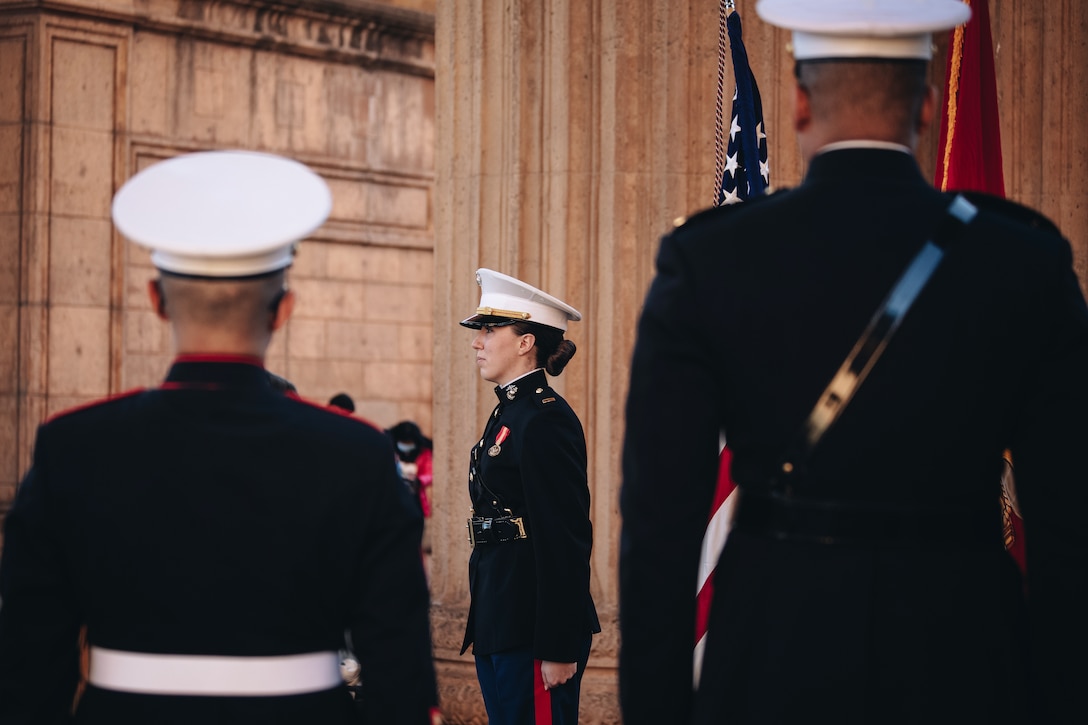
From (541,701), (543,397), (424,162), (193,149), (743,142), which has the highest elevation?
(424,162)

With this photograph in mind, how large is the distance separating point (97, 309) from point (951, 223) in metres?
10.8

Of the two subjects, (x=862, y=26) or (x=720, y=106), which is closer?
(x=862, y=26)

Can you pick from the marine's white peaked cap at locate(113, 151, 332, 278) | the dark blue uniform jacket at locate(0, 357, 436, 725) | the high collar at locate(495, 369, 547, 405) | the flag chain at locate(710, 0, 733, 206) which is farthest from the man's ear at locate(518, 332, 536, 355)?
the dark blue uniform jacket at locate(0, 357, 436, 725)

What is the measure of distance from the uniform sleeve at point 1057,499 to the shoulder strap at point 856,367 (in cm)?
20

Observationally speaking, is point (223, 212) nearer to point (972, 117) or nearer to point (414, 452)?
point (972, 117)

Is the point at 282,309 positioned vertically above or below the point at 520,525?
above

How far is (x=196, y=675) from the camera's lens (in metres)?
2.35

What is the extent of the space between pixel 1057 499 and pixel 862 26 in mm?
739

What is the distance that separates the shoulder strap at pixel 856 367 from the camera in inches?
88.5

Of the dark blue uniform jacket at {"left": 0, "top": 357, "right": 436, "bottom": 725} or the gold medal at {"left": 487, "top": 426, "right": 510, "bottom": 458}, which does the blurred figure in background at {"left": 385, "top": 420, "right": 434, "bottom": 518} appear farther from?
the dark blue uniform jacket at {"left": 0, "top": 357, "right": 436, "bottom": 725}

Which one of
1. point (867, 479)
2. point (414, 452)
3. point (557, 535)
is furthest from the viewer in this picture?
point (414, 452)

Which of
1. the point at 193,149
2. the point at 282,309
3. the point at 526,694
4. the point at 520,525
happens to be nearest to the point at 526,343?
the point at 520,525

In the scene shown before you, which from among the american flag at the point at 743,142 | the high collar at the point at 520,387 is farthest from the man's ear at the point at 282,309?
the american flag at the point at 743,142

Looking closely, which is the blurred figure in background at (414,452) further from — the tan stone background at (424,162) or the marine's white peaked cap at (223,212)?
the marine's white peaked cap at (223,212)
